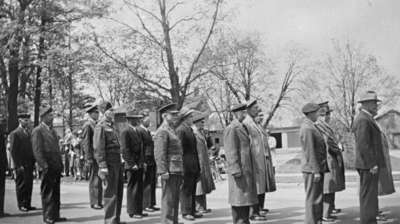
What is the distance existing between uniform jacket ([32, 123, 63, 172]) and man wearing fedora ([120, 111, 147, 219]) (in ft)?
4.24

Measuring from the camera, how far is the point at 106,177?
828 cm

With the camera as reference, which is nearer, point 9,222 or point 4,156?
point 9,222

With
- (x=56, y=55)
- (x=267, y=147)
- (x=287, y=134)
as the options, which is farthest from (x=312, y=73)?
(x=267, y=147)

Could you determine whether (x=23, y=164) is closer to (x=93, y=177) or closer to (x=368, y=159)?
(x=93, y=177)

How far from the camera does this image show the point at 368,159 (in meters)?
7.66

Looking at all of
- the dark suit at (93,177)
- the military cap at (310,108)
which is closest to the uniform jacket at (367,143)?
the military cap at (310,108)

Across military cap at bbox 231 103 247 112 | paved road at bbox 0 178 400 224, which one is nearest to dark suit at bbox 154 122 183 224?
military cap at bbox 231 103 247 112

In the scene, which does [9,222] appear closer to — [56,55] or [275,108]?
[56,55]

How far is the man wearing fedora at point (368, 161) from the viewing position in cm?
761

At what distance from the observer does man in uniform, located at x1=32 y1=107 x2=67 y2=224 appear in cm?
930

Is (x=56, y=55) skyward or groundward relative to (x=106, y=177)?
skyward

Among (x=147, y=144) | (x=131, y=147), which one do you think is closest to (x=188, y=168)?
(x=131, y=147)

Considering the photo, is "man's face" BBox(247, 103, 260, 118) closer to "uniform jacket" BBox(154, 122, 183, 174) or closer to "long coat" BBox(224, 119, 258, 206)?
"long coat" BBox(224, 119, 258, 206)

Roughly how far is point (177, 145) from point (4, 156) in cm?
402
